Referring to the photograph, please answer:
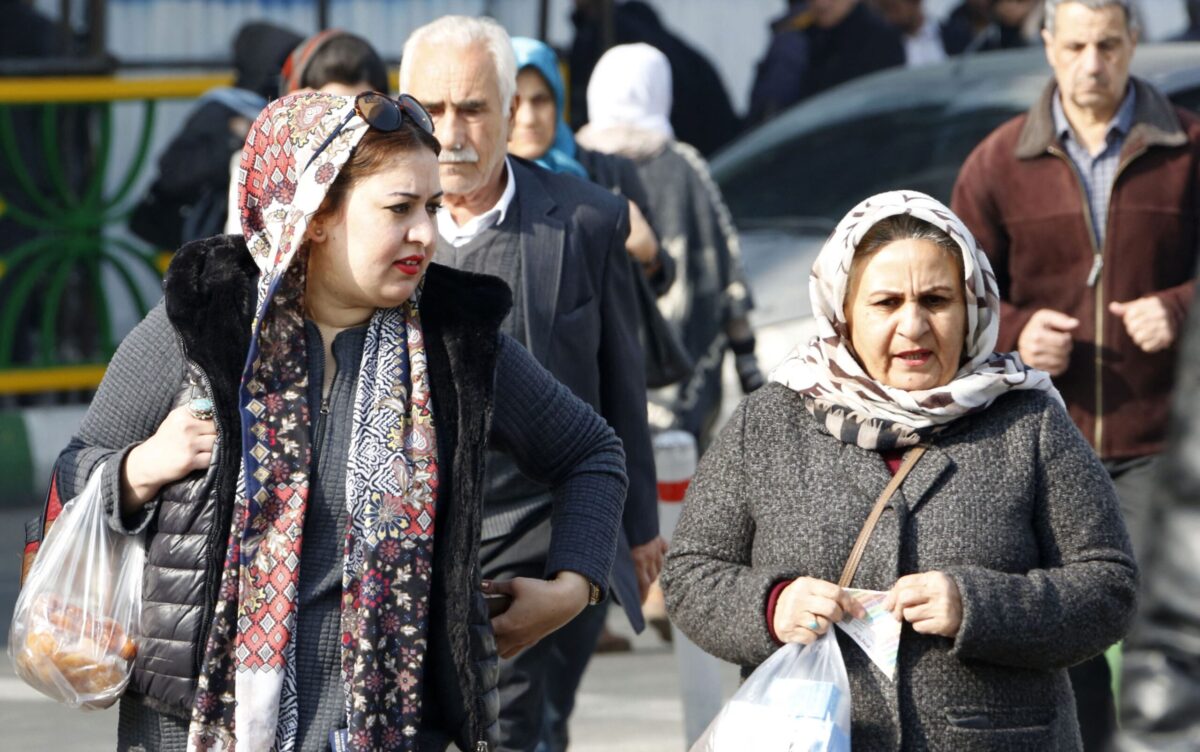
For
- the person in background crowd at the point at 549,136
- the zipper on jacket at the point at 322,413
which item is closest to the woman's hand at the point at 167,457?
the zipper on jacket at the point at 322,413

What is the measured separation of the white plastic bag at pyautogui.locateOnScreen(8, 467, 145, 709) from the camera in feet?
11.2

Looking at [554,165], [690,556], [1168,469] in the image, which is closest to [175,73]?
[554,165]

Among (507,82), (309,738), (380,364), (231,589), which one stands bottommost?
(309,738)

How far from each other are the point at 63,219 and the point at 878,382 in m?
7.82

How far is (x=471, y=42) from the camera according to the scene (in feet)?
16.6

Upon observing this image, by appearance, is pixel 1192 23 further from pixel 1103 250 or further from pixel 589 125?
pixel 1103 250

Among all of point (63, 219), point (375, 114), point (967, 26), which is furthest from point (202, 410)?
point (967, 26)

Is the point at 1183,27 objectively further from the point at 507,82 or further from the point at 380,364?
the point at 380,364

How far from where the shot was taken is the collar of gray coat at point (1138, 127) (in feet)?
19.6

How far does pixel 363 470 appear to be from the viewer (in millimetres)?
3455

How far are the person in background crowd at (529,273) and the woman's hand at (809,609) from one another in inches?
47.8

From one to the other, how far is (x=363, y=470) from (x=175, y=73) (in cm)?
833

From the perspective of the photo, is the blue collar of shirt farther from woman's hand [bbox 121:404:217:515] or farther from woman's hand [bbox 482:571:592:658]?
woman's hand [bbox 121:404:217:515]

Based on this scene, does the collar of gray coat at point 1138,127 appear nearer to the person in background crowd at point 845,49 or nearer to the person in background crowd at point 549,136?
the person in background crowd at point 549,136
